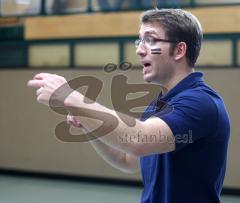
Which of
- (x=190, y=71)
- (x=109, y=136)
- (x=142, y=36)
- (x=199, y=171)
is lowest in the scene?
(x=199, y=171)

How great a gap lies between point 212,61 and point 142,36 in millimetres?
5649

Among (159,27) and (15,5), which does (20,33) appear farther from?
(159,27)

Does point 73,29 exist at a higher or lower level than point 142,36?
lower

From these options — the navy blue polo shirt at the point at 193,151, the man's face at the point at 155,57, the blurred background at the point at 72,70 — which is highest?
the man's face at the point at 155,57

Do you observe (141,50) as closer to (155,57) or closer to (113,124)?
(155,57)

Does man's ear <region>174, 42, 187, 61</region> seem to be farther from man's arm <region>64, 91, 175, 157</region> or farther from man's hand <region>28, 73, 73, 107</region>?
man's hand <region>28, 73, 73, 107</region>

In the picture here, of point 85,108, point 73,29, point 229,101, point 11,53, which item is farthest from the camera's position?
point 11,53

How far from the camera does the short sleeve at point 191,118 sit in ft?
5.23

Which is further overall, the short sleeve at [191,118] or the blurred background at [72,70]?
the blurred background at [72,70]

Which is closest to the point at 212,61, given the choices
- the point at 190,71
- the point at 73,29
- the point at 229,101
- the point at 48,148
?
the point at 229,101

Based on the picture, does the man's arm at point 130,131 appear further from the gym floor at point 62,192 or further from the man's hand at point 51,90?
the gym floor at point 62,192

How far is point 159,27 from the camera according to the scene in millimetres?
1808

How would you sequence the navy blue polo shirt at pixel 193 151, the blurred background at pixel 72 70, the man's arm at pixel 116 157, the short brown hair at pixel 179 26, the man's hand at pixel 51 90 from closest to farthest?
the man's hand at pixel 51 90 < the navy blue polo shirt at pixel 193 151 < the short brown hair at pixel 179 26 < the man's arm at pixel 116 157 < the blurred background at pixel 72 70

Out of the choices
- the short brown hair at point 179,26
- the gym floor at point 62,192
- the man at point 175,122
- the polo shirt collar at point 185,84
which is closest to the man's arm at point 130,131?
the man at point 175,122
